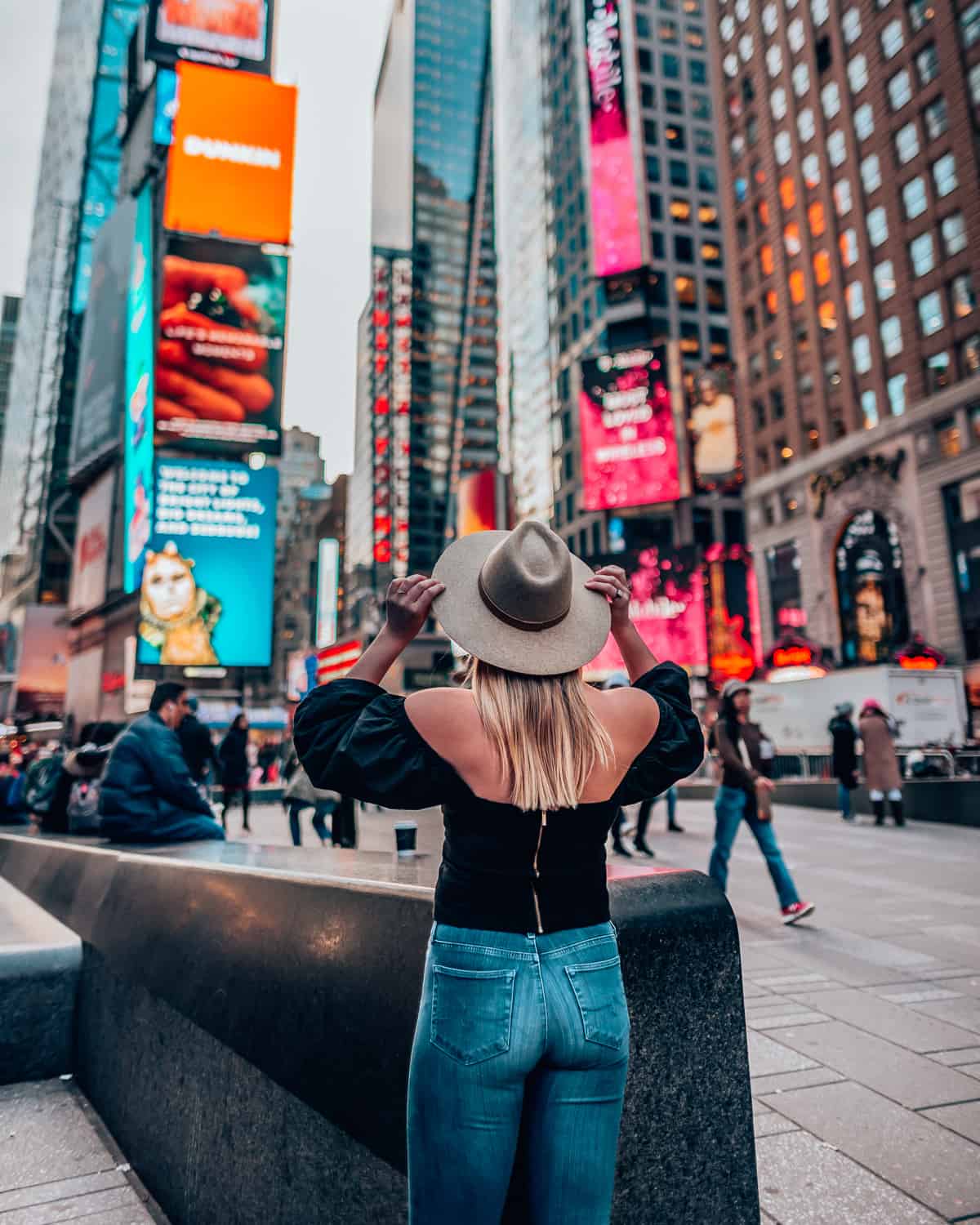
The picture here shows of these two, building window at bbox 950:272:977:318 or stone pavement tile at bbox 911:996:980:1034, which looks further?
building window at bbox 950:272:977:318

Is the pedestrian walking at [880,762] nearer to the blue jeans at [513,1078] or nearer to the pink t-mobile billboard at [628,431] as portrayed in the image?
the blue jeans at [513,1078]

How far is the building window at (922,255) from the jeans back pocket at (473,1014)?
47.0m

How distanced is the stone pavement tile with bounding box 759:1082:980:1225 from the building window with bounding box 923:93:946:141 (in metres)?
47.9

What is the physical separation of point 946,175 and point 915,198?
192 cm

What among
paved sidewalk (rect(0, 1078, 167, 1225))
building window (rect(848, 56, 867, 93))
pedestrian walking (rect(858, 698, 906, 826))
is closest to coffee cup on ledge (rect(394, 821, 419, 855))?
paved sidewalk (rect(0, 1078, 167, 1225))

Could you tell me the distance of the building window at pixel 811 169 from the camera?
4706 centimetres

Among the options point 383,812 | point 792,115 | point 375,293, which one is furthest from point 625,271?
point 375,293

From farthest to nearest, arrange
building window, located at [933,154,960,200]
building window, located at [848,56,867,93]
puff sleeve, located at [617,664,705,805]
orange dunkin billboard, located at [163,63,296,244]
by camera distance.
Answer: building window, located at [848,56,867,93] < building window, located at [933,154,960,200] < orange dunkin billboard, located at [163,63,296,244] < puff sleeve, located at [617,664,705,805]

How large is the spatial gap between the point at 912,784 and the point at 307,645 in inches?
4055

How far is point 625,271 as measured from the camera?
41.6 metres

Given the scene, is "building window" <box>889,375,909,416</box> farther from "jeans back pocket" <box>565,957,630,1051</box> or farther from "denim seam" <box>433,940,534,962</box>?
"denim seam" <box>433,940,534,962</box>

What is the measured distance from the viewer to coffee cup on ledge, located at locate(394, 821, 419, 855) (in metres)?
3.40

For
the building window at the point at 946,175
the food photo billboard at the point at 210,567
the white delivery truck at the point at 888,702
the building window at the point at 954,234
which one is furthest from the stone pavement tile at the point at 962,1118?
the building window at the point at 946,175

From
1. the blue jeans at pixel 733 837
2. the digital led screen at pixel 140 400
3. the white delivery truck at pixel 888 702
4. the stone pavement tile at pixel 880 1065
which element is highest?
the digital led screen at pixel 140 400
